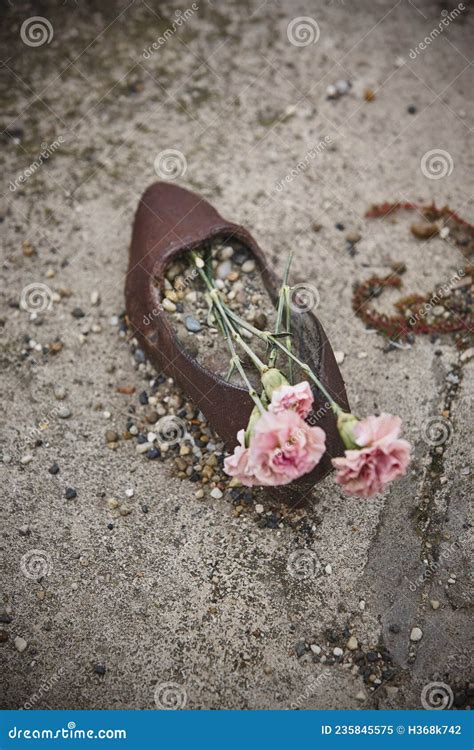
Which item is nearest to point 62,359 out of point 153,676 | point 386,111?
point 153,676

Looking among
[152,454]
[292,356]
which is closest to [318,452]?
[292,356]

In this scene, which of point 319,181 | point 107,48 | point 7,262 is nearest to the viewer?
point 7,262

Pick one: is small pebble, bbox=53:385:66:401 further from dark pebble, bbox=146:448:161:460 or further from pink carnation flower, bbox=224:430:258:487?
pink carnation flower, bbox=224:430:258:487

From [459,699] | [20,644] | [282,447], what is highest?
[282,447]

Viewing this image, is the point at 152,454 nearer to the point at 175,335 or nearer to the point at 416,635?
the point at 175,335

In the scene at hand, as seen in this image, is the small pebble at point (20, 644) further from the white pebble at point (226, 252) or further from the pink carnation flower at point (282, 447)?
the white pebble at point (226, 252)

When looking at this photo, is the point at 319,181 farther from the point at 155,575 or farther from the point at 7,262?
the point at 155,575

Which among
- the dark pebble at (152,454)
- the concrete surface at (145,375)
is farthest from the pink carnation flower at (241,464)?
the dark pebble at (152,454)
